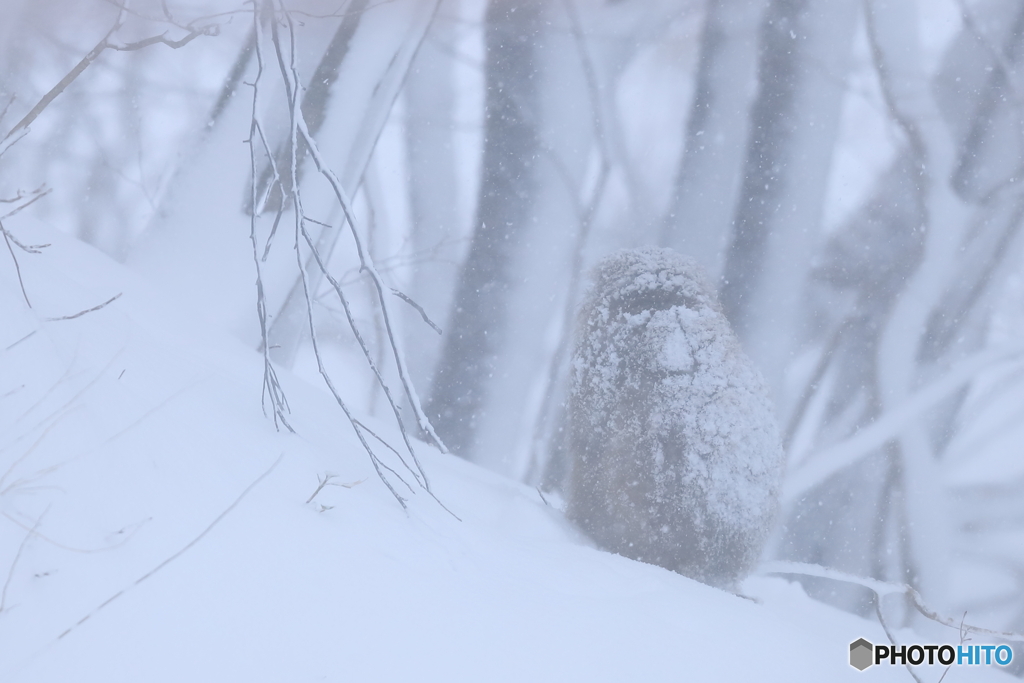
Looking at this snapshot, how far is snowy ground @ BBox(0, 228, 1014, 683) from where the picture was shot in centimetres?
73

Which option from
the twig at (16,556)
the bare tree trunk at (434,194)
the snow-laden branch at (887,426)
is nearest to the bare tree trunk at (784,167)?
the snow-laden branch at (887,426)

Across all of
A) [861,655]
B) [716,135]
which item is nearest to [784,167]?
[716,135]

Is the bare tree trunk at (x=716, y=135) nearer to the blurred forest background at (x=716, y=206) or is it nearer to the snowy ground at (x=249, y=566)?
the blurred forest background at (x=716, y=206)

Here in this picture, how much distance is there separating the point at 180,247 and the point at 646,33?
2.01 m

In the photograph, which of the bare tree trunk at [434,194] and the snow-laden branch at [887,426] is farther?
the snow-laden branch at [887,426]

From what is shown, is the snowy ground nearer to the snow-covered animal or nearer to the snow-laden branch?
the snow-covered animal

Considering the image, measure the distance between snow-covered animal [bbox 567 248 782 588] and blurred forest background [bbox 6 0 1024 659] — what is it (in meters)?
0.66

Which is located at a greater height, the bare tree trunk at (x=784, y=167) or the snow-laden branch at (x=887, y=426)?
the bare tree trunk at (x=784, y=167)

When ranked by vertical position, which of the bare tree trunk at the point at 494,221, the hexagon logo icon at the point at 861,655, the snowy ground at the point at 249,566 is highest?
the bare tree trunk at the point at 494,221

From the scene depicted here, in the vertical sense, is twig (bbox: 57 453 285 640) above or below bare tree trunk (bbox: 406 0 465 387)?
below

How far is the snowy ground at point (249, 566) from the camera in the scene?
734 millimetres

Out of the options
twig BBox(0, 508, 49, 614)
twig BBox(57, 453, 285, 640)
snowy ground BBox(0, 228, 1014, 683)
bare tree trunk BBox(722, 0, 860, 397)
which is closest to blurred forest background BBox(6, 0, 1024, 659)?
bare tree trunk BBox(722, 0, 860, 397)

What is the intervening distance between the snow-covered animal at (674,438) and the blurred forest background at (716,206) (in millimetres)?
659

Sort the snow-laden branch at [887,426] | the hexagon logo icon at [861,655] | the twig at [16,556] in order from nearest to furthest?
the twig at [16,556] → the hexagon logo icon at [861,655] → the snow-laden branch at [887,426]
